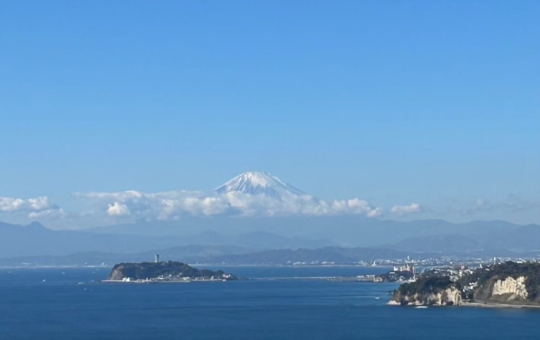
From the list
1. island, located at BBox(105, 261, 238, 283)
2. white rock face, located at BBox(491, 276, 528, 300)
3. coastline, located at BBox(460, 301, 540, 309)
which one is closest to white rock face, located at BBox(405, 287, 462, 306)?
coastline, located at BBox(460, 301, 540, 309)

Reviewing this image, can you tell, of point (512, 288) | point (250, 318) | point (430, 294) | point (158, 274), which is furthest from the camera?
point (158, 274)

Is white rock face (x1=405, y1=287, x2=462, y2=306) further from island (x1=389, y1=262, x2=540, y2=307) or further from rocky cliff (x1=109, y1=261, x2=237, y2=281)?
rocky cliff (x1=109, y1=261, x2=237, y2=281)

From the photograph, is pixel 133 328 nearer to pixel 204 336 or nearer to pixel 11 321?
pixel 204 336

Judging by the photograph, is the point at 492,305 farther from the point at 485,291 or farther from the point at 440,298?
the point at 440,298

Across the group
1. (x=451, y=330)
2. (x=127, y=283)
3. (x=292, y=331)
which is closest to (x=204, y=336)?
(x=292, y=331)

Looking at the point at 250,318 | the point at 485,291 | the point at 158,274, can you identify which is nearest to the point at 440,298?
the point at 485,291

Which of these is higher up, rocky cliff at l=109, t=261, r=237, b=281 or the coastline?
rocky cliff at l=109, t=261, r=237, b=281
